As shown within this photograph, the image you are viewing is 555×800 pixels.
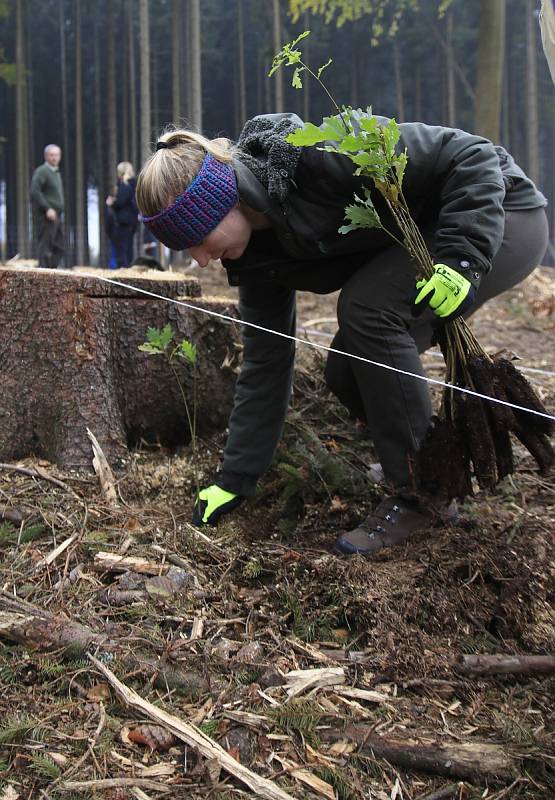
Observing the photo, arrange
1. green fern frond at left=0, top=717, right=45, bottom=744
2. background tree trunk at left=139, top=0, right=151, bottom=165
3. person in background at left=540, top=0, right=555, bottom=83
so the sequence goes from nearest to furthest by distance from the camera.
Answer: green fern frond at left=0, top=717, right=45, bottom=744 < person in background at left=540, top=0, right=555, bottom=83 < background tree trunk at left=139, top=0, right=151, bottom=165

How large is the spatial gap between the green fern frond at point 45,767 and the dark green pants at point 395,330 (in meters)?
1.40

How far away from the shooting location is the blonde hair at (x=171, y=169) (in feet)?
7.21

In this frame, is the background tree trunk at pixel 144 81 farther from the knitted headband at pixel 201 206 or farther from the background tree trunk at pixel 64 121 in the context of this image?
the background tree trunk at pixel 64 121

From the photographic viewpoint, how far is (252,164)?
2.30 meters

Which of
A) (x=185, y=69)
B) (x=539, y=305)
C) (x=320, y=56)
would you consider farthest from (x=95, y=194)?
(x=539, y=305)

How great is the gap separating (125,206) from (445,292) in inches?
366

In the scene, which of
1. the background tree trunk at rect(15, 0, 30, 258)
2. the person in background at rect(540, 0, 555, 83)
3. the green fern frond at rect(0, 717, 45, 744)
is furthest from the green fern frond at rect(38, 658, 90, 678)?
the background tree trunk at rect(15, 0, 30, 258)

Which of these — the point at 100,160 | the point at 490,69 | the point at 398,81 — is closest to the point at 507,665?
the point at 490,69

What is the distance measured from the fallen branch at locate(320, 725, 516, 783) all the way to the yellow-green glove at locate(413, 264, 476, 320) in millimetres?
1147

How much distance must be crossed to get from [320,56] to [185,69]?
2093 centimetres

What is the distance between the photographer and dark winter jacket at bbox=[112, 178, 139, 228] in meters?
10.5

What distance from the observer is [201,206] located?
221 cm

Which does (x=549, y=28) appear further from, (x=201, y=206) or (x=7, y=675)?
(x=7, y=675)

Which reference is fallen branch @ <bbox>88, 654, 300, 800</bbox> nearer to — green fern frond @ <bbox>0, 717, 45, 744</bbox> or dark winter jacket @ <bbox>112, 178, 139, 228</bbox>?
green fern frond @ <bbox>0, 717, 45, 744</bbox>
